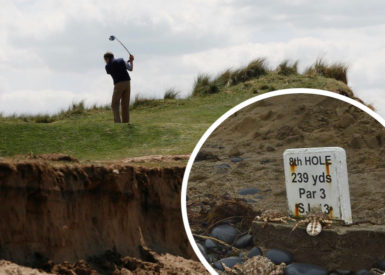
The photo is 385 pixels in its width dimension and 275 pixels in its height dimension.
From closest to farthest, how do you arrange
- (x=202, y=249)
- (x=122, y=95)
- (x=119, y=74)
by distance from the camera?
(x=202, y=249), (x=119, y=74), (x=122, y=95)

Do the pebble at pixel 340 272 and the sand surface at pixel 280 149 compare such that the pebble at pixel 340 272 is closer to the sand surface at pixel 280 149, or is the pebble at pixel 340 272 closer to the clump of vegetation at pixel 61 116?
the sand surface at pixel 280 149

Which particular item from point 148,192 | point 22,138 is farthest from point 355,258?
point 22,138

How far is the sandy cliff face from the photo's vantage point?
26.5 ft

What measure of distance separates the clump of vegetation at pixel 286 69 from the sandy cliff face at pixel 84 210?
12801 millimetres

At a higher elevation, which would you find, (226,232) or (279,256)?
(226,232)

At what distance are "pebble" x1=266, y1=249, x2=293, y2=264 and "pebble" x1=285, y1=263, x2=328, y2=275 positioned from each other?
0.21ft

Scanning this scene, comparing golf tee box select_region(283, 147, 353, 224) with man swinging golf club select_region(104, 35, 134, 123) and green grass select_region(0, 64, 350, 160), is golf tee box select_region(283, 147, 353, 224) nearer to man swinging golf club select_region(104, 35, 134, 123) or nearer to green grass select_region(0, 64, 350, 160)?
green grass select_region(0, 64, 350, 160)

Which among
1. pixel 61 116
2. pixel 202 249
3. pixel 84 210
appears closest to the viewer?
pixel 202 249

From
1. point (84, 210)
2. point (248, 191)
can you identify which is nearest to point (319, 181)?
point (248, 191)

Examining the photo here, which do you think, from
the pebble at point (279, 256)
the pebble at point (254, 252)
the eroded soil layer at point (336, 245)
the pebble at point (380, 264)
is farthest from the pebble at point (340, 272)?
the pebble at point (254, 252)

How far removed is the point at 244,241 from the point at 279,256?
0.31 metres

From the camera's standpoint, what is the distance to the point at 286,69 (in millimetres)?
22594

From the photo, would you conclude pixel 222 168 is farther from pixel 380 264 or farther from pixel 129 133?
pixel 129 133

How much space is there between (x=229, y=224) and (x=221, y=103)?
51.0ft
